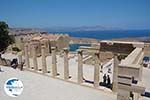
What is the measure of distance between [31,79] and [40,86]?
7.76 feet

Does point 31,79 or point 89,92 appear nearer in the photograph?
point 89,92

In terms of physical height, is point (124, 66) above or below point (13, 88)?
above

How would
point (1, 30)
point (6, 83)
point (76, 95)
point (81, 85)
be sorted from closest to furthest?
point (76, 95), point (6, 83), point (81, 85), point (1, 30)

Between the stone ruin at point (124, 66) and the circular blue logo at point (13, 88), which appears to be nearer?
the stone ruin at point (124, 66)

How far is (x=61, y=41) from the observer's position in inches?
1578

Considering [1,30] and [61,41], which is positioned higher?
[1,30]

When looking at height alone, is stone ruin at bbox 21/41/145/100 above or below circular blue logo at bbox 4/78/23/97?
above

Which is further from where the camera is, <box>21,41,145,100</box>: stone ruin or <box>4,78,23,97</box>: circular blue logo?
<box>4,78,23,97</box>: circular blue logo

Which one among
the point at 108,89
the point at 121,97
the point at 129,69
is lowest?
the point at 108,89

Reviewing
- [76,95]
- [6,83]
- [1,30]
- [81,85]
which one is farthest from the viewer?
[1,30]

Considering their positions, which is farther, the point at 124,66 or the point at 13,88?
the point at 13,88

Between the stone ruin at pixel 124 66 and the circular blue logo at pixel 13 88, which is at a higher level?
the stone ruin at pixel 124 66

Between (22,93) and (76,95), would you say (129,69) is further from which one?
(22,93)

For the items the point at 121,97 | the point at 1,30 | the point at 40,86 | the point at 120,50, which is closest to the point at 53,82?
the point at 40,86
